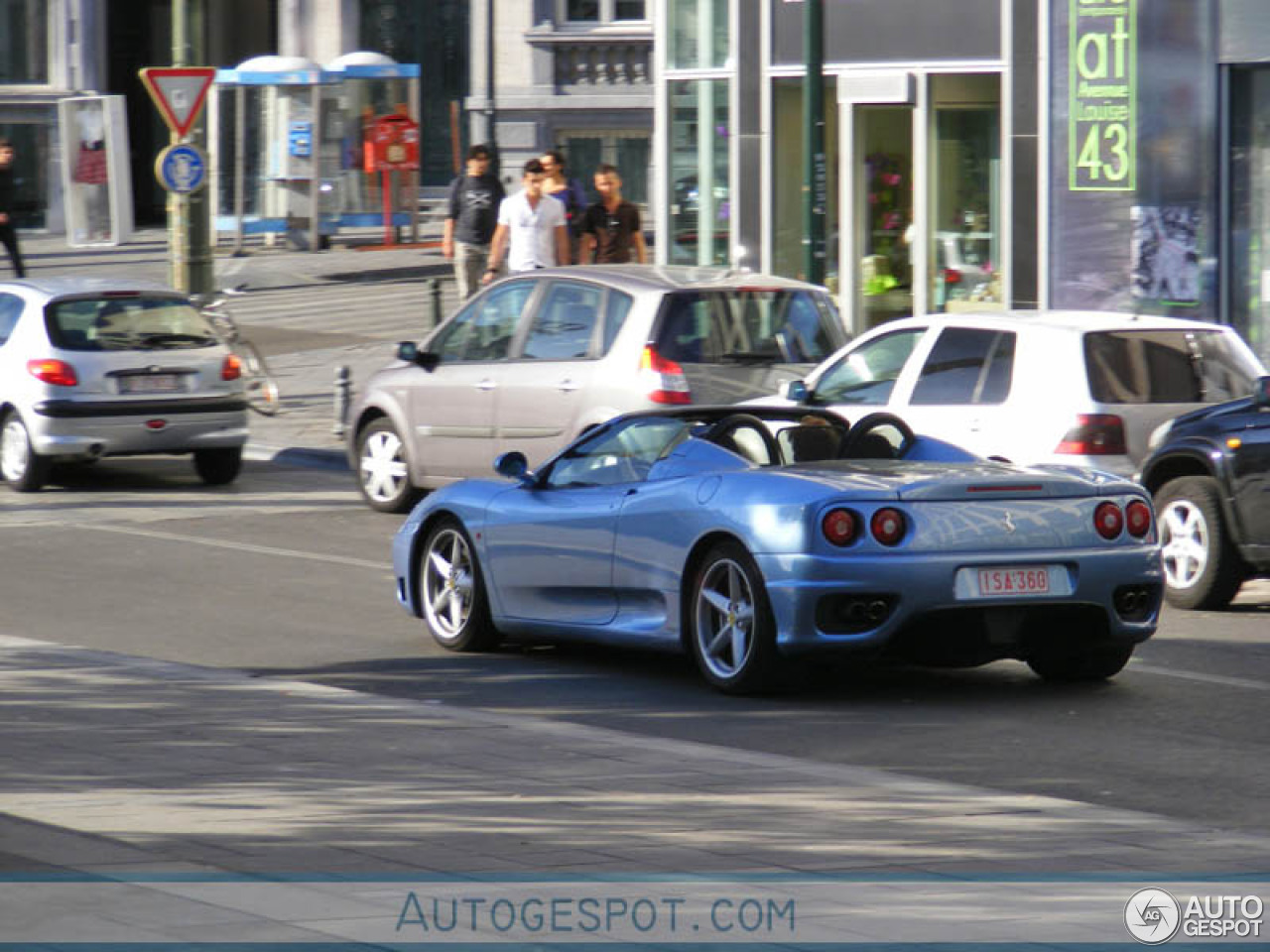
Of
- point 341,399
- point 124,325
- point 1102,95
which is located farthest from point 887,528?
point 1102,95

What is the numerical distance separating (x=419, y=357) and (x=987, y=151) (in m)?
8.62

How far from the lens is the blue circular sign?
21.5 m

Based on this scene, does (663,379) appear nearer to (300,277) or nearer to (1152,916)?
(1152,916)

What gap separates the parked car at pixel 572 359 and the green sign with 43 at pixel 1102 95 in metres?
6.46

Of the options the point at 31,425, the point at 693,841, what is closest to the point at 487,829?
the point at 693,841

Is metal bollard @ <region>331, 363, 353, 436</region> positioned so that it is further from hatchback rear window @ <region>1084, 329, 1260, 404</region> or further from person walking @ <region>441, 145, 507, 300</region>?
hatchback rear window @ <region>1084, 329, 1260, 404</region>

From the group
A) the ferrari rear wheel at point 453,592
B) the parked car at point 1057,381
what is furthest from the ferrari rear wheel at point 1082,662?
the parked car at point 1057,381

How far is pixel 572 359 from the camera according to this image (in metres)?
15.2

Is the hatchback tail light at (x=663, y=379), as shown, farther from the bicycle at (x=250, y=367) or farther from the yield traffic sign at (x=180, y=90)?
the yield traffic sign at (x=180, y=90)

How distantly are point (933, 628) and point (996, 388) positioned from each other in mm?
4028

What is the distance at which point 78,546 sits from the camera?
14.4 m

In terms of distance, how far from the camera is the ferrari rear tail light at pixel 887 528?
9.23m

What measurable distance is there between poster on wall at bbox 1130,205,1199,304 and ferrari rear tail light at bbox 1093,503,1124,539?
11.6 m

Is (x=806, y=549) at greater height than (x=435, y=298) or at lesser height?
lesser
